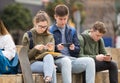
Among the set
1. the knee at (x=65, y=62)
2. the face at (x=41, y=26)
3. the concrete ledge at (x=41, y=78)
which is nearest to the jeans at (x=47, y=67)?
the concrete ledge at (x=41, y=78)

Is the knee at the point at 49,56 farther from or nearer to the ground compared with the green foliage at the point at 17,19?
nearer to the ground

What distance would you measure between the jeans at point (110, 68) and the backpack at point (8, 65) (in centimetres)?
134

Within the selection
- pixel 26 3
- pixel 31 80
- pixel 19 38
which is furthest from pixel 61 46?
pixel 26 3

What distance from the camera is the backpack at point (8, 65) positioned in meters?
7.30

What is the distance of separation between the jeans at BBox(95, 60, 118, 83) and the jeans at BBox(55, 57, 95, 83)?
36 centimetres

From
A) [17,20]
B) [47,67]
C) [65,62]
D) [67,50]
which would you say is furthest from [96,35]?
[17,20]

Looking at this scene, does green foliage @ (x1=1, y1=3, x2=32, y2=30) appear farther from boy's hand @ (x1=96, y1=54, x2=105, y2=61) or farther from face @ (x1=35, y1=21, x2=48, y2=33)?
face @ (x1=35, y1=21, x2=48, y2=33)

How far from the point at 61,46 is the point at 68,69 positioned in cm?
42

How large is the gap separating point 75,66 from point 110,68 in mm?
610

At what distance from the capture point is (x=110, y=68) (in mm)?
7859

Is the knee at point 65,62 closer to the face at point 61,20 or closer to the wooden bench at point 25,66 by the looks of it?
the wooden bench at point 25,66

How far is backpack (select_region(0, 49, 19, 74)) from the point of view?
24.0 ft

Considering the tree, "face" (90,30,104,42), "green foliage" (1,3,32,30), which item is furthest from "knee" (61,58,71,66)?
"green foliage" (1,3,32,30)

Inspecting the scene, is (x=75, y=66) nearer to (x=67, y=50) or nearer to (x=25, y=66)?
(x=67, y=50)
